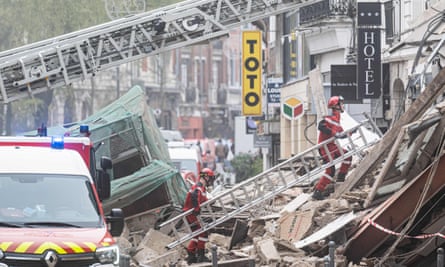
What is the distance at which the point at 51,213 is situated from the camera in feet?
41.6

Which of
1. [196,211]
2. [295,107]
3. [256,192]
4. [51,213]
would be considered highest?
[51,213]

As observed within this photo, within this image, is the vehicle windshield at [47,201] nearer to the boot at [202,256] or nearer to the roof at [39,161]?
the roof at [39,161]

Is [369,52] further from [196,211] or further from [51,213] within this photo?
[51,213]

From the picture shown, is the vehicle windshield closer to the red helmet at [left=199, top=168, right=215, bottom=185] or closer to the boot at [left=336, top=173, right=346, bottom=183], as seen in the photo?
→ the red helmet at [left=199, top=168, right=215, bottom=185]

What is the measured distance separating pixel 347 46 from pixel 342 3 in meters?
2.73

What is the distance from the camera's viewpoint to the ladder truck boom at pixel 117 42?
24453 millimetres

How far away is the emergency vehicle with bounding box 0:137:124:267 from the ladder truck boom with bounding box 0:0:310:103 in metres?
10.4

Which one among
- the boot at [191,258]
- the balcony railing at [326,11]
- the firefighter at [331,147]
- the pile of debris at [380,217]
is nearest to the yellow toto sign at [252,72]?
the balcony railing at [326,11]

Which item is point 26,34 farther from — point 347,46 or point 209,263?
point 209,263

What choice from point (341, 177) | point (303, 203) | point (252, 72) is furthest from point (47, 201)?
point (252, 72)

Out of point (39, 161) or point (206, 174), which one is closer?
point (39, 161)

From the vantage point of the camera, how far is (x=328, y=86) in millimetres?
36000

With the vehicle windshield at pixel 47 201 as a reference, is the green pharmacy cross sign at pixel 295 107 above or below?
below

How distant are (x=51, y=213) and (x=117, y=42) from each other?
12692mm
